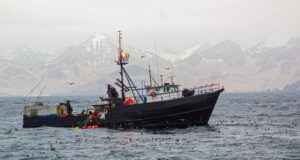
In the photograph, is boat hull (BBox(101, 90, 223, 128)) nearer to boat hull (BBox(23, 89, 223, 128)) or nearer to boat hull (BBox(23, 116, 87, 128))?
boat hull (BBox(23, 89, 223, 128))

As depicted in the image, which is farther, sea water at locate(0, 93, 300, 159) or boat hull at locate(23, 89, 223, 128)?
boat hull at locate(23, 89, 223, 128)

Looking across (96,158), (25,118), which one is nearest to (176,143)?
(96,158)

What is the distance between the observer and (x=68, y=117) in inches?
2579

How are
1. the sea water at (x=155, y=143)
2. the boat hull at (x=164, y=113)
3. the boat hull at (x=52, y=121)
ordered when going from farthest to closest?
the boat hull at (x=52, y=121) < the boat hull at (x=164, y=113) < the sea water at (x=155, y=143)

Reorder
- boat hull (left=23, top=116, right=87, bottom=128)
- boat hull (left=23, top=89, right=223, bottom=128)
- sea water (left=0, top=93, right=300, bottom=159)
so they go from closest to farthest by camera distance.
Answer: sea water (left=0, top=93, right=300, bottom=159), boat hull (left=23, top=89, right=223, bottom=128), boat hull (left=23, top=116, right=87, bottom=128)

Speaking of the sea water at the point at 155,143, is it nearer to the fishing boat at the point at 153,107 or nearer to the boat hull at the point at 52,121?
the boat hull at the point at 52,121

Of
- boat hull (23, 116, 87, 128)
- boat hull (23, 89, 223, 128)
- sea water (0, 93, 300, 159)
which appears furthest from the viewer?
boat hull (23, 116, 87, 128)

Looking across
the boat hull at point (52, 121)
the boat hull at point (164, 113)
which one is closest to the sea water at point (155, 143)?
the boat hull at point (52, 121)

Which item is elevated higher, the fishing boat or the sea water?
the fishing boat

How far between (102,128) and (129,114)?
163 inches

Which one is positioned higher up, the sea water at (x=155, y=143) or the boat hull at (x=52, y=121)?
the boat hull at (x=52, y=121)

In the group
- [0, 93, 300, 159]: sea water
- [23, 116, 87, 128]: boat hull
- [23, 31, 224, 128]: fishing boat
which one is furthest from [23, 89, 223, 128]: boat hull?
[23, 116, 87, 128]: boat hull

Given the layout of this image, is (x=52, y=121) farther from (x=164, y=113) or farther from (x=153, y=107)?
(x=164, y=113)

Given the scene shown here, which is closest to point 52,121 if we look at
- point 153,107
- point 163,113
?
point 153,107
